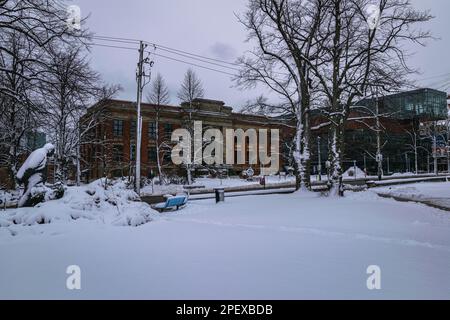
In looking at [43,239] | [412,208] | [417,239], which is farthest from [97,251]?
[412,208]

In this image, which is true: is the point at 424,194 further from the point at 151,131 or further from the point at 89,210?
the point at 151,131

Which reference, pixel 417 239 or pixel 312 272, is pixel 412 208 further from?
pixel 312 272

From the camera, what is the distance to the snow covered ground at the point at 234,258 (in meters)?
4.16

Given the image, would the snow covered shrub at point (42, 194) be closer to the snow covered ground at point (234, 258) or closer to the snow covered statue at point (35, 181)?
the snow covered statue at point (35, 181)

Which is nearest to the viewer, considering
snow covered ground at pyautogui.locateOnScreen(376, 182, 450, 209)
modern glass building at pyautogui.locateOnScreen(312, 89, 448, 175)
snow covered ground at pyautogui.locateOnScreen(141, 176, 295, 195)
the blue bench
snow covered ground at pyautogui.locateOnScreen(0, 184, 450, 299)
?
snow covered ground at pyautogui.locateOnScreen(0, 184, 450, 299)

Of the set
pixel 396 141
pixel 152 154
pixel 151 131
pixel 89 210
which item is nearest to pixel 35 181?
pixel 89 210

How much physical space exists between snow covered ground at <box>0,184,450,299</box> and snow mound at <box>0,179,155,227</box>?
454 mm

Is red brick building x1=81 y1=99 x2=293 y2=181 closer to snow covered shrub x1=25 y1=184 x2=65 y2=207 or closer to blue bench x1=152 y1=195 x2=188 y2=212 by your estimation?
blue bench x1=152 y1=195 x2=188 y2=212

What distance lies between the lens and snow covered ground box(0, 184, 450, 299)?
416 cm

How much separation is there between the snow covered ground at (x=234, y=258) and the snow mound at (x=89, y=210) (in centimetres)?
45

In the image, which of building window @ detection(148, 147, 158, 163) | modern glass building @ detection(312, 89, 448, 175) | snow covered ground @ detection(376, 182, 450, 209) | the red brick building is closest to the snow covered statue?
snow covered ground @ detection(376, 182, 450, 209)

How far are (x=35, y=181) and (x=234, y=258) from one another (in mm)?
9662

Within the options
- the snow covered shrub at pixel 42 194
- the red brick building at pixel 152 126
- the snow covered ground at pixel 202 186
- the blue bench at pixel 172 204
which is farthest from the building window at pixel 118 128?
the snow covered shrub at pixel 42 194

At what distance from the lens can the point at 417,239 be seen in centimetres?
730
